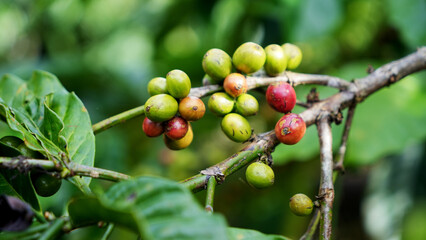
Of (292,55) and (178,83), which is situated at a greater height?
(292,55)

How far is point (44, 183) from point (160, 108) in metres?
0.41

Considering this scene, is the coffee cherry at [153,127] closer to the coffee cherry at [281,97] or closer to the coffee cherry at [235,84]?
the coffee cherry at [235,84]

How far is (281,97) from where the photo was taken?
51.4 inches

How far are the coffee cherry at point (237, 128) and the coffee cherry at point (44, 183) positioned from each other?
1.78 ft

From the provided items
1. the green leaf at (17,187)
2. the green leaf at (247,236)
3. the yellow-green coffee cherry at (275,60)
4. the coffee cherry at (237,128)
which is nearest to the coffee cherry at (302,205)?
the green leaf at (247,236)

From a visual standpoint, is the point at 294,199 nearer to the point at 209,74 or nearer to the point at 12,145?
the point at 209,74

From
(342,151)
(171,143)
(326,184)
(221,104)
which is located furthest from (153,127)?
(342,151)

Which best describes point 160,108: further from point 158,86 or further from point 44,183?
point 44,183

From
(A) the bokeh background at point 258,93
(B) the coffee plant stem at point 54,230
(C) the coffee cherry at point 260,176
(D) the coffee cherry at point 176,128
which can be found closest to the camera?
(B) the coffee plant stem at point 54,230

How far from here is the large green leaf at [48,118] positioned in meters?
1.21

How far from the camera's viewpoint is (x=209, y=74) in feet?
4.50

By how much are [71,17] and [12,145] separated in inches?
115

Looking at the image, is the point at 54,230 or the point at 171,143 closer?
the point at 54,230

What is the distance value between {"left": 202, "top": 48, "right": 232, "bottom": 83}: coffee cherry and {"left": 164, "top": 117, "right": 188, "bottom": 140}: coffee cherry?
193mm
